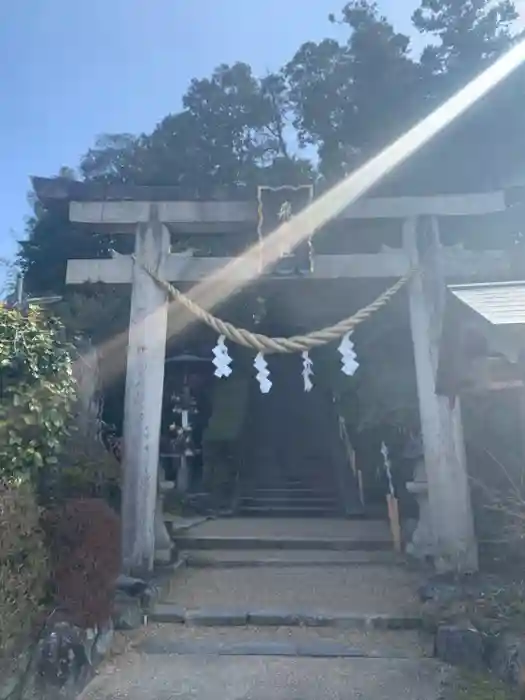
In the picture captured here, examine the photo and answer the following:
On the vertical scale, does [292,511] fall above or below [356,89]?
below

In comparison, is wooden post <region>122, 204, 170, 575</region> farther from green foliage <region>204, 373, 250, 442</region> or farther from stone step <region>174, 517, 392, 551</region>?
green foliage <region>204, 373, 250, 442</region>

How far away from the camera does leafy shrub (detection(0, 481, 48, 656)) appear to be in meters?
3.39

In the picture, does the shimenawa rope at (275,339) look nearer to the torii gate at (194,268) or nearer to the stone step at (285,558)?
the torii gate at (194,268)

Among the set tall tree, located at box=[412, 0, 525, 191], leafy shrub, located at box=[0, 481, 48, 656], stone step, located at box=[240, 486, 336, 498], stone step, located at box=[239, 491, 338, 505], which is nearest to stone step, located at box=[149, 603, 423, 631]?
leafy shrub, located at box=[0, 481, 48, 656]

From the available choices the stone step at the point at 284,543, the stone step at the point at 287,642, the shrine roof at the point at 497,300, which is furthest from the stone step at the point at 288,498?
the shrine roof at the point at 497,300

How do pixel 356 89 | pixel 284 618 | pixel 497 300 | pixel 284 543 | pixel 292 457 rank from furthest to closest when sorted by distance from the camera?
pixel 356 89 → pixel 292 457 → pixel 284 543 → pixel 284 618 → pixel 497 300

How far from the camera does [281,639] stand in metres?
4.88

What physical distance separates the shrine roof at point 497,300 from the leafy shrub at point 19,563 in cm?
282

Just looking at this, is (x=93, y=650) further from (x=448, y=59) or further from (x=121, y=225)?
(x=448, y=59)

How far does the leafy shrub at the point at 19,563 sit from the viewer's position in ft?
11.1

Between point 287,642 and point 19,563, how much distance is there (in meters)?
2.20

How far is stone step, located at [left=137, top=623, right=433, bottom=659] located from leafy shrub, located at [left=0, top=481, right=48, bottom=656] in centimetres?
135

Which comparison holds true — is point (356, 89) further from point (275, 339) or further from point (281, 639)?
point (281, 639)

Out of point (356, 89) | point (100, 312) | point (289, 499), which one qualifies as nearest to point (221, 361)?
point (289, 499)
